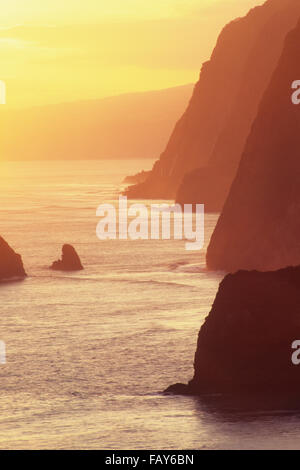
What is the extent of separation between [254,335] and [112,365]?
808 inches

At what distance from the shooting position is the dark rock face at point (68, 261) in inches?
5935

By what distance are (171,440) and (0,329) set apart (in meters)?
43.8

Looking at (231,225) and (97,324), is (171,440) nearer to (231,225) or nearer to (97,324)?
(97,324)

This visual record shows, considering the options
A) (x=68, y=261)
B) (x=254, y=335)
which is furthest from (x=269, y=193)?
(x=254, y=335)

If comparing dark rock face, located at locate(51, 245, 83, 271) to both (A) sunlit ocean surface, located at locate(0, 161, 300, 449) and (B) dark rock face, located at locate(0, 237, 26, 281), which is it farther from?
(B) dark rock face, located at locate(0, 237, 26, 281)

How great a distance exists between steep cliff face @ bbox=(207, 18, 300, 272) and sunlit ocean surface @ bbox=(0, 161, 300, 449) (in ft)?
17.0

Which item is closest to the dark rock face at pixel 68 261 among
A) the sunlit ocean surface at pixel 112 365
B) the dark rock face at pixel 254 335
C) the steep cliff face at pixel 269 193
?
the sunlit ocean surface at pixel 112 365

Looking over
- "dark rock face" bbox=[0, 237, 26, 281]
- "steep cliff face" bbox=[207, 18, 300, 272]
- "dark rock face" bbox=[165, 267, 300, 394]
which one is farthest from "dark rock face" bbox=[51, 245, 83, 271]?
"dark rock face" bbox=[165, 267, 300, 394]

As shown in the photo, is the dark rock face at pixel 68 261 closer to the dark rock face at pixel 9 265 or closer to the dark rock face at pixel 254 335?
the dark rock face at pixel 9 265

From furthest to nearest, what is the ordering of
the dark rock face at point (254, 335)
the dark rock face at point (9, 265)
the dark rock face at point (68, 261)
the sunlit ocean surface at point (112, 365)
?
the dark rock face at point (68, 261), the dark rock face at point (9, 265), the dark rock face at point (254, 335), the sunlit ocean surface at point (112, 365)

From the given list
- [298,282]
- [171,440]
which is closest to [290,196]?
[298,282]

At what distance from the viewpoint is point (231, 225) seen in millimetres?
141625

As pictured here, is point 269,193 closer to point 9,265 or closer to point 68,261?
point 68,261

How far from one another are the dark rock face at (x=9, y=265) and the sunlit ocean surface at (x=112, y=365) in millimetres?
2065
